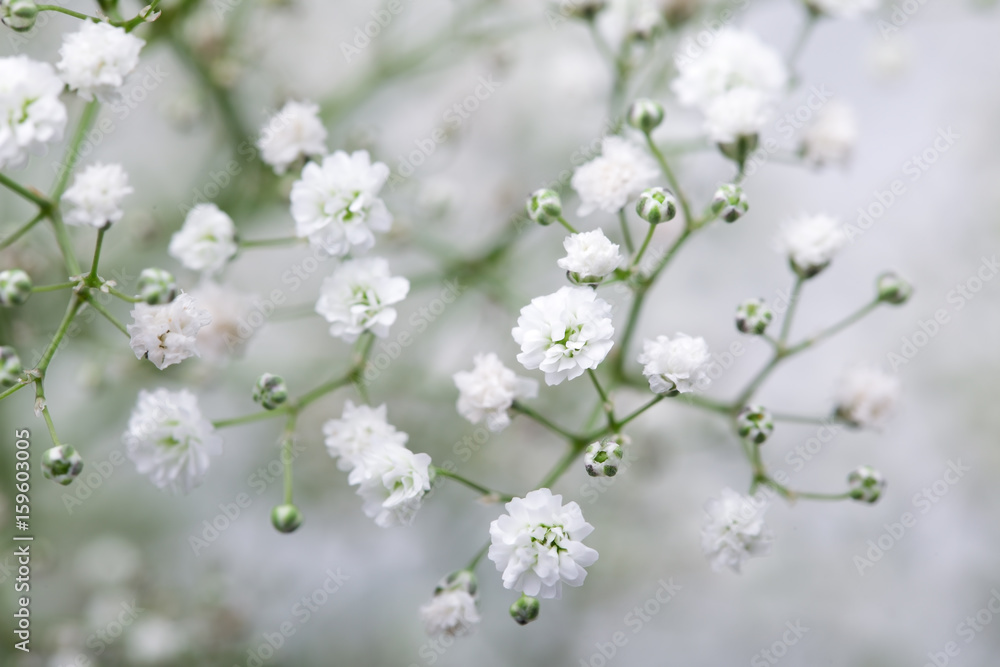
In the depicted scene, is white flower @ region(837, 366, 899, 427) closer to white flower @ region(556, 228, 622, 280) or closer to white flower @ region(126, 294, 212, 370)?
white flower @ region(556, 228, 622, 280)

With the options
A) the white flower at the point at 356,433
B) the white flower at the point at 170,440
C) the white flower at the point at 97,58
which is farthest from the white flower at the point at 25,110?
the white flower at the point at 356,433

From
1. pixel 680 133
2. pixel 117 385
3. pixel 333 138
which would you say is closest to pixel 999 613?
pixel 680 133

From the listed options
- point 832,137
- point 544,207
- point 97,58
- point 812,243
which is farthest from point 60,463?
point 832,137

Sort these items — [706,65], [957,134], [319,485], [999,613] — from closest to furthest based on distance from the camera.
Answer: [706,65] < [319,485] < [999,613] < [957,134]

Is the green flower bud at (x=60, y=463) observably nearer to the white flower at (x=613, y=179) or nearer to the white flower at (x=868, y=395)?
the white flower at (x=613, y=179)

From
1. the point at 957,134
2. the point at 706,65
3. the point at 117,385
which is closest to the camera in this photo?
the point at 706,65

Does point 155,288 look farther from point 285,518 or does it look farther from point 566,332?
point 566,332

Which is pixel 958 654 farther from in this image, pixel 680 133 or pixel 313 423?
pixel 313 423
